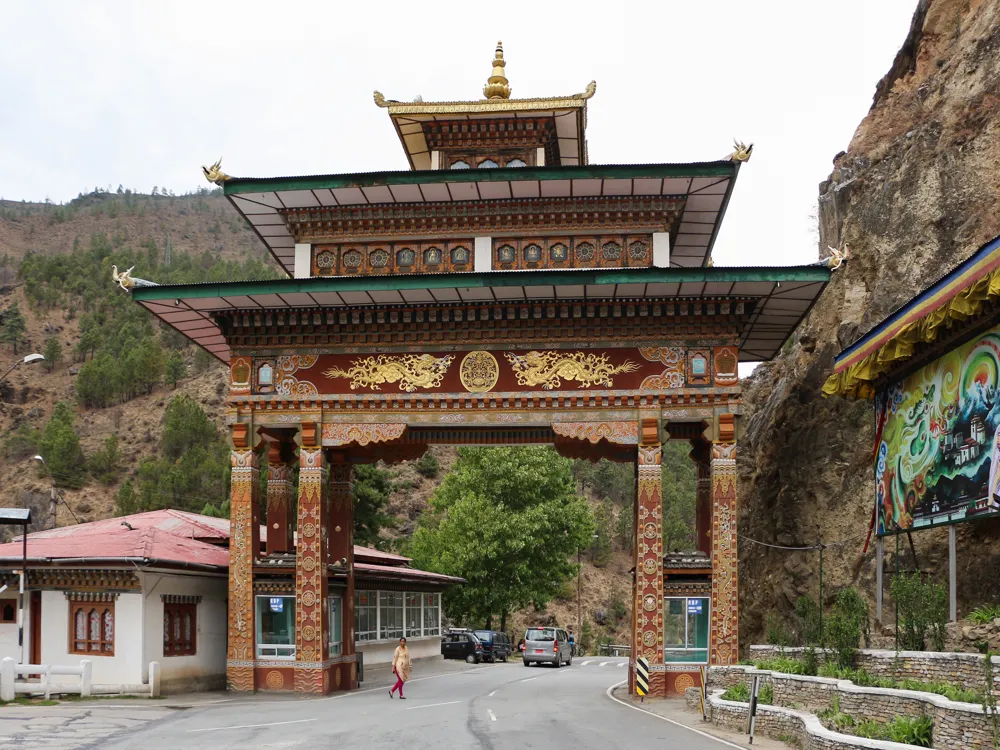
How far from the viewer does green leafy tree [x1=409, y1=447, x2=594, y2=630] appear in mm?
54938

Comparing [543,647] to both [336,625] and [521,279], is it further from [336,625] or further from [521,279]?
[521,279]

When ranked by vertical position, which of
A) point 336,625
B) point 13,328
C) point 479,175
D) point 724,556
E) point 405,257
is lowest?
point 336,625

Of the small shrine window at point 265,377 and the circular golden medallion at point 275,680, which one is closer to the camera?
the circular golden medallion at point 275,680

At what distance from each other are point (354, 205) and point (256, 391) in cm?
548

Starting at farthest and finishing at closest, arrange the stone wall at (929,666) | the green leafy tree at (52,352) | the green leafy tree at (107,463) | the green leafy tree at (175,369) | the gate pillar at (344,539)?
the green leafy tree at (52,352), the green leafy tree at (175,369), the green leafy tree at (107,463), the gate pillar at (344,539), the stone wall at (929,666)

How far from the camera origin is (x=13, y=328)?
10200cm

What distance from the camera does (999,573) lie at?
21.3m

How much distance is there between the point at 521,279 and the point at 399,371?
13.7 feet

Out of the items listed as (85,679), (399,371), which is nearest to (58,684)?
(85,679)

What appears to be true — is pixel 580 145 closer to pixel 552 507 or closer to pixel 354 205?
pixel 354 205

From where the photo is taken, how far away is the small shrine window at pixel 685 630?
24.8 meters

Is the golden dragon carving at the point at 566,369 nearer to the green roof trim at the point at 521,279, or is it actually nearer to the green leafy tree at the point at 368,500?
the green roof trim at the point at 521,279

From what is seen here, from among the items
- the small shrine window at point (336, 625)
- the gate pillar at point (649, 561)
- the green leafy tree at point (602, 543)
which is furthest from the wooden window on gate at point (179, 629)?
the green leafy tree at point (602, 543)

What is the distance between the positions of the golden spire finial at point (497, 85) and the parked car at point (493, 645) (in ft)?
90.5
